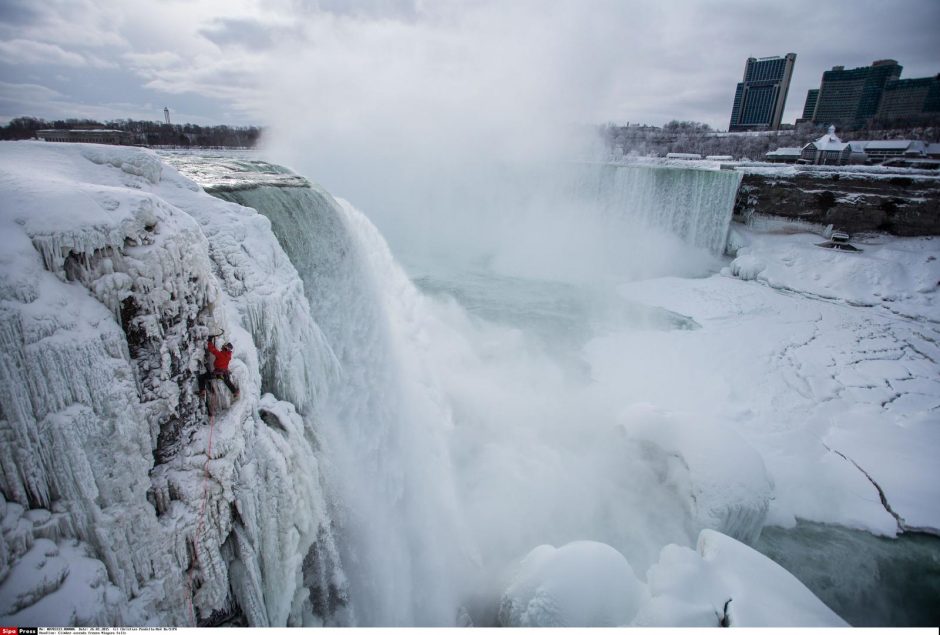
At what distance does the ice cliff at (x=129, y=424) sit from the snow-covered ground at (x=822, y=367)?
7400mm

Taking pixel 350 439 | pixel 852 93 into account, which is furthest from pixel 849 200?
pixel 852 93

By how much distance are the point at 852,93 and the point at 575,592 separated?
90540mm

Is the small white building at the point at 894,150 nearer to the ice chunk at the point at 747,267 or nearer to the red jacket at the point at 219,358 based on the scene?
the ice chunk at the point at 747,267

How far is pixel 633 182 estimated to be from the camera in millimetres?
19297

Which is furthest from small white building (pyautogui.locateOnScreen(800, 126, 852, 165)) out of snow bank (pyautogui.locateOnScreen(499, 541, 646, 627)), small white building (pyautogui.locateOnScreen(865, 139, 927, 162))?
snow bank (pyautogui.locateOnScreen(499, 541, 646, 627))

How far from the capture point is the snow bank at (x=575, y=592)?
3871mm

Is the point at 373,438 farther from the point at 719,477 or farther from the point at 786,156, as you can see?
the point at 786,156

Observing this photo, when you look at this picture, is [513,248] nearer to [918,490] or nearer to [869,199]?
[869,199]

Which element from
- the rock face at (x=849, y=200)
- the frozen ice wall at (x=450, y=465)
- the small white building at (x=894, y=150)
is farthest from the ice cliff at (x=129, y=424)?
the small white building at (x=894, y=150)

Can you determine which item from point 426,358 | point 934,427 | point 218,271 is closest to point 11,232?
point 218,271

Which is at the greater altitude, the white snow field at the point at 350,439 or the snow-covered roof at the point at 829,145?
the snow-covered roof at the point at 829,145

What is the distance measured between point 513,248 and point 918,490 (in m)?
16.3

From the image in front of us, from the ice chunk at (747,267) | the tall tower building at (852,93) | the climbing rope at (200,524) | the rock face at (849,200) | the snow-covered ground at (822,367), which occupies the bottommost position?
the snow-covered ground at (822,367)

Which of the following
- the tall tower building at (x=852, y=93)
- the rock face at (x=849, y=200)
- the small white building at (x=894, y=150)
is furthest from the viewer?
the tall tower building at (x=852, y=93)
